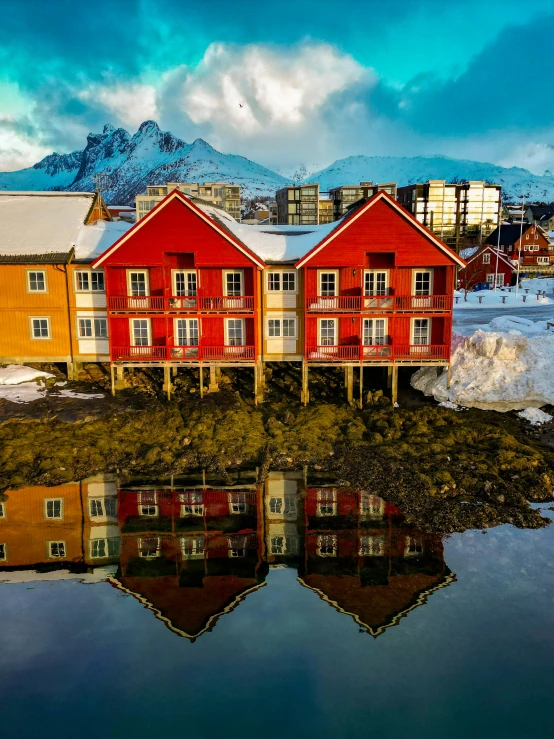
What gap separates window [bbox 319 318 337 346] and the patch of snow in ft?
53.0

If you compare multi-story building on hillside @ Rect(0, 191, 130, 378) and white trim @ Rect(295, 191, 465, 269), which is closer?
white trim @ Rect(295, 191, 465, 269)

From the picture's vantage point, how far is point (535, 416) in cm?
2808

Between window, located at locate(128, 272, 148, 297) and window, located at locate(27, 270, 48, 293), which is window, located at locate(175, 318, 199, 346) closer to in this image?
window, located at locate(128, 272, 148, 297)

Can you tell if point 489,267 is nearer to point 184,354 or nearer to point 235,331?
point 235,331

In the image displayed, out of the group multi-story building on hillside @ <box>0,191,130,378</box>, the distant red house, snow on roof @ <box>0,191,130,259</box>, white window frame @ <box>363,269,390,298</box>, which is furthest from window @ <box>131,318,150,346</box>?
the distant red house

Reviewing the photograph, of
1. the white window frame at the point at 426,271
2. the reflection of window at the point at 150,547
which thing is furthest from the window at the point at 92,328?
the white window frame at the point at 426,271

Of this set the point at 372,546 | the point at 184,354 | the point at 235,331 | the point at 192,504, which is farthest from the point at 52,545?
the point at 235,331

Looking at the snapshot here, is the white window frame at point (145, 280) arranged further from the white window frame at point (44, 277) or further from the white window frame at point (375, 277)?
the white window frame at point (375, 277)

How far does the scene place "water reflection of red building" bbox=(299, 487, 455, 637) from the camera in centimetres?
1602

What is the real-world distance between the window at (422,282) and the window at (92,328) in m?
18.1

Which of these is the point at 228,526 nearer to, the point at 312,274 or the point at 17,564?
the point at 17,564

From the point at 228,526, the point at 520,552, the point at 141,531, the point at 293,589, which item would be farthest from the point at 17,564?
the point at 520,552

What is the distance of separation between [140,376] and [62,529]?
587 inches

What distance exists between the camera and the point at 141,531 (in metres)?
20.0
